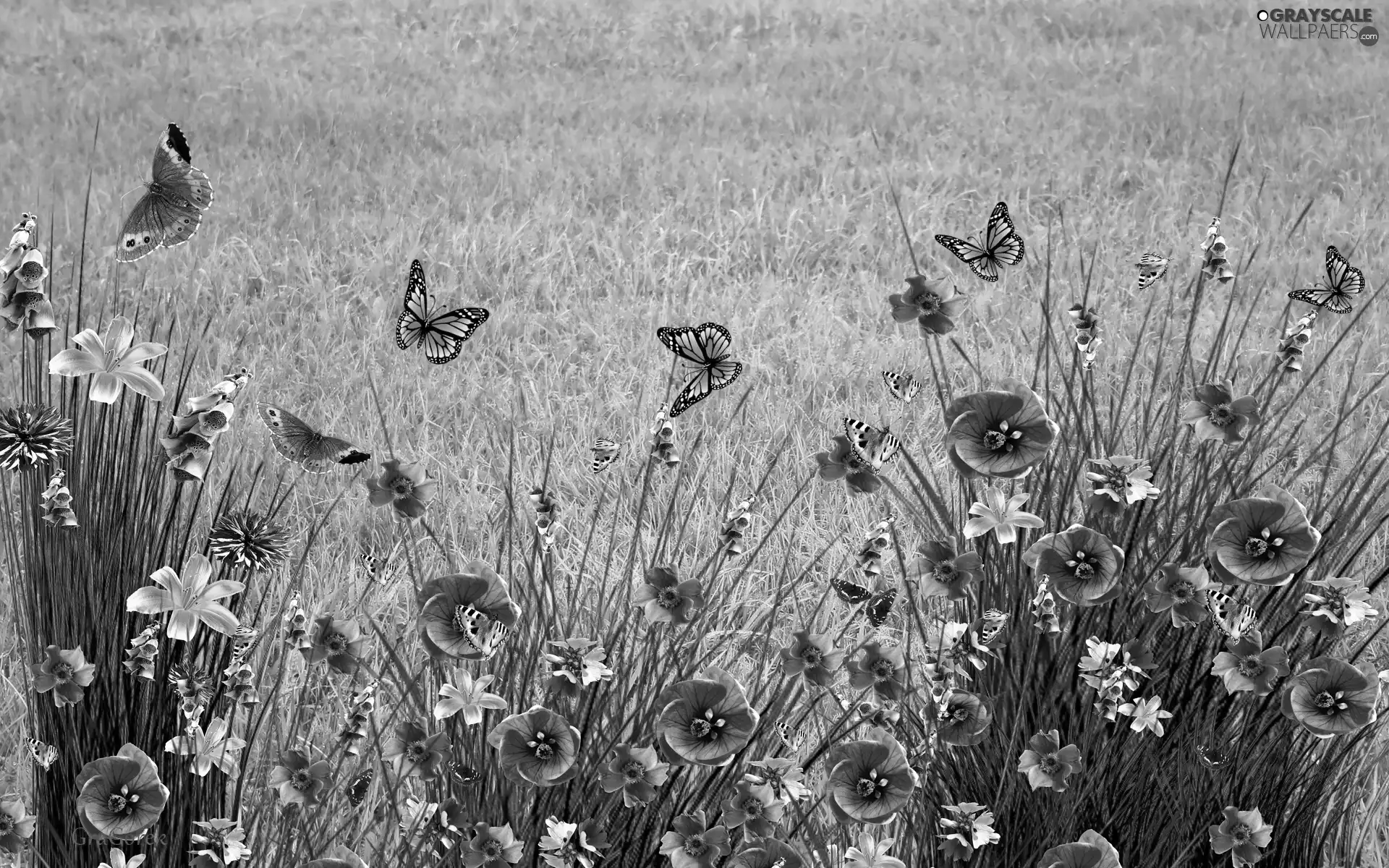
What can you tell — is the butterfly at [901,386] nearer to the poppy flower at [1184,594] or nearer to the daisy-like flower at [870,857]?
the poppy flower at [1184,594]

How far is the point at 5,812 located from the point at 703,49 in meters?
9.35

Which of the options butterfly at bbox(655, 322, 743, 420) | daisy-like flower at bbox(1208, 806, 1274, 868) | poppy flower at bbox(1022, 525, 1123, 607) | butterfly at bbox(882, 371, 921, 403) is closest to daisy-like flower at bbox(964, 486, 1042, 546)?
poppy flower at bbox(1022, 525, 1123, 607)

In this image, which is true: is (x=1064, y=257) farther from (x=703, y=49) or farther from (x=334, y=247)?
(x=703, y=49)

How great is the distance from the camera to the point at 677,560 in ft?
9.84

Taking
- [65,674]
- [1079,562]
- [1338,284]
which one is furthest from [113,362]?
[1338,284]

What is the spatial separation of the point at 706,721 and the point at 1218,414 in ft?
2.49

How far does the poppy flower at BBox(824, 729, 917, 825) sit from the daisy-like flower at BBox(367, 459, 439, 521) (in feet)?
2.01

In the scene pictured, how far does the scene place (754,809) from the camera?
1.54 meters

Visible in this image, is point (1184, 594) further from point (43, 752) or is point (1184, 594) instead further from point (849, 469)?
point (43, 752)

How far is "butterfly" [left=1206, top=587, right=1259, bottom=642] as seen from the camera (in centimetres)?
151

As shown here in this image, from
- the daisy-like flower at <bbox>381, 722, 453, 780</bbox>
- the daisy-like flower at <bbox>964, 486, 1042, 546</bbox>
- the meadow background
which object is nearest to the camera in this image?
the daisy-like flower at <bbox>964, 486, 1042, 546</bbox>

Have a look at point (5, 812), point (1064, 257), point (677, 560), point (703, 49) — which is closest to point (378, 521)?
point (677, 560)

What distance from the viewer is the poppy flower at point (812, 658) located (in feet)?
4.99

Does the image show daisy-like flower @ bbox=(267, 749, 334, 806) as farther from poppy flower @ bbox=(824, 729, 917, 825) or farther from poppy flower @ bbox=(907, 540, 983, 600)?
poppy flower @ bbox=(907, 540, 983, 600)
